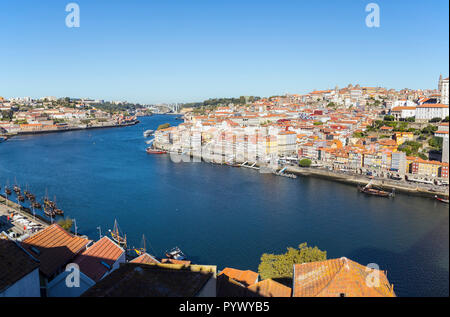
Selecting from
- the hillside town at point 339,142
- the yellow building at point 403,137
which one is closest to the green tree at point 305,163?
the hillside town at point 339,142

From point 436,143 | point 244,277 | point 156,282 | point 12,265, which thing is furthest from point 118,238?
point 436,143

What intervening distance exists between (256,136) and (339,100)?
1161cm

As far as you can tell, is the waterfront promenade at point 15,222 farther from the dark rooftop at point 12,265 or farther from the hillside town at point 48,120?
the hillside town at point 48,120

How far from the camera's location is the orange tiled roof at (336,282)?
1.90 meters

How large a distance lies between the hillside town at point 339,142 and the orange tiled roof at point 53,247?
279 inches

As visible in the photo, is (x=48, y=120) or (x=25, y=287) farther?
(x=48, y=120)

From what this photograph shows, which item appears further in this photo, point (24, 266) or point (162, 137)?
point (162, 137)

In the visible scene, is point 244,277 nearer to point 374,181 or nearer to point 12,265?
point 12,265

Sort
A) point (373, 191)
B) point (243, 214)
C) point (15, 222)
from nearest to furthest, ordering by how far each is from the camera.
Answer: point (15, 222), point (243, 214), point (373, 191)

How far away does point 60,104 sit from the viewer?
3750 centimetres

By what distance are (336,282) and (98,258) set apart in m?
1.93

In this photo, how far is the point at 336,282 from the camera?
2008 mm
